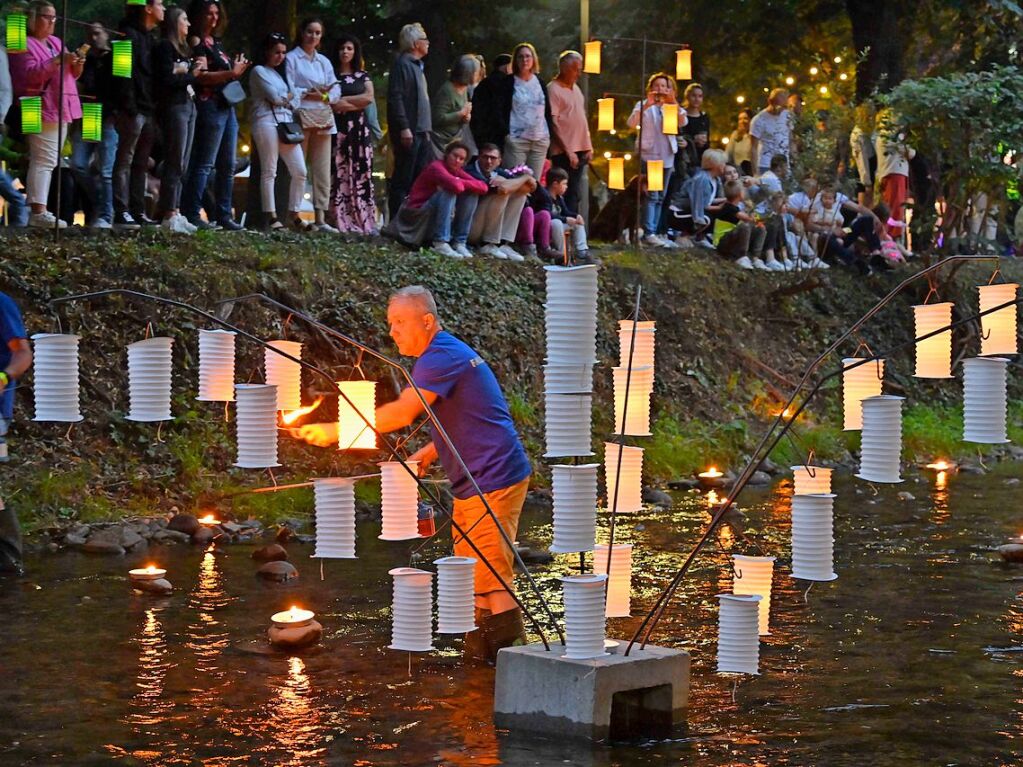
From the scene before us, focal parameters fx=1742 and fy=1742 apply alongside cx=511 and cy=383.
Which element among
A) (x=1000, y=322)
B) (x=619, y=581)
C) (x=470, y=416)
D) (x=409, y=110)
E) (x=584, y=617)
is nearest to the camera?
(x=584, y=617)

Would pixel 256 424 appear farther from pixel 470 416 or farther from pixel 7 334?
pixel 7 334

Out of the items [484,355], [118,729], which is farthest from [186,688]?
[484,355]

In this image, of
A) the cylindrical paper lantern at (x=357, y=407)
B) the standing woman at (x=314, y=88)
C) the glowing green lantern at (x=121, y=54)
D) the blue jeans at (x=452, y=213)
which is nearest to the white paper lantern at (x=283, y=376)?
the cylindrical paper lantern at (x=357, y=407)

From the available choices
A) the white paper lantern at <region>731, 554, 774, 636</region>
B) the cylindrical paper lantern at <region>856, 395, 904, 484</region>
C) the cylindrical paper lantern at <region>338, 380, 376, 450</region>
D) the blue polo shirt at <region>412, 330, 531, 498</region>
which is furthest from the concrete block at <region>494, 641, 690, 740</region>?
the cylindrical paper lantern at <region>338, 380, 376, 450</region>

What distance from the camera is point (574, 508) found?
363 inches

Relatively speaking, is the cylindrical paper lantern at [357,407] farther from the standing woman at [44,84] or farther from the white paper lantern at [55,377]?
the standing woman at [44,84]

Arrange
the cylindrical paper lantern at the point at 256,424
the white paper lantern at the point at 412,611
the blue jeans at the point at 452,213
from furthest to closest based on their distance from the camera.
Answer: the blue jeans at the point at 452,213, the cylindrical paper lantern at the point at 256,424, the white paper lantern at the point at 412,611

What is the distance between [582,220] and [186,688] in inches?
564

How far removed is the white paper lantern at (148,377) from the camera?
10398 millimetres

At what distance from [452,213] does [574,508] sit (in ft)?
38.0

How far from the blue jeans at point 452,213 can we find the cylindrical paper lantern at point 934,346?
9.33m

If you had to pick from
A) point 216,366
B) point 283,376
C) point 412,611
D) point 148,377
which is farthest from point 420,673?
point 283,376

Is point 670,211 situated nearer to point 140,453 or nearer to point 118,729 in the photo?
point 140,453

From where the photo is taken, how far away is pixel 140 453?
52.7 ft
